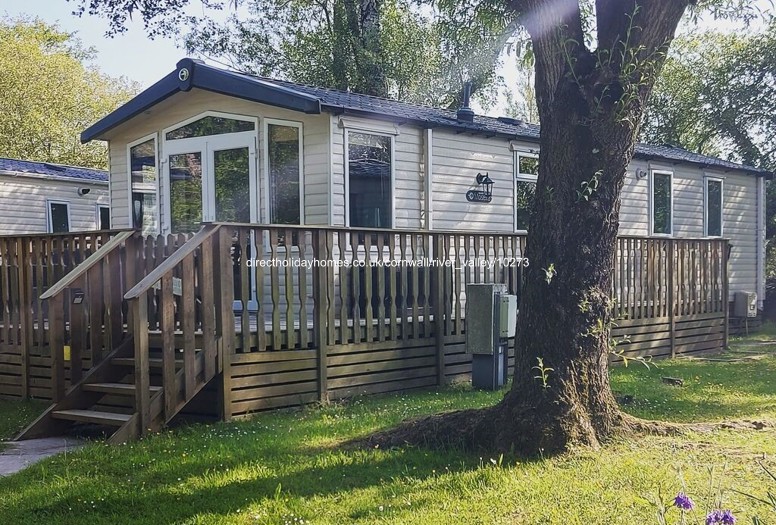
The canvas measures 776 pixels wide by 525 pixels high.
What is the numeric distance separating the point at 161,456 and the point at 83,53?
33833 mm

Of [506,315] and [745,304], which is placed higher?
[506,315]

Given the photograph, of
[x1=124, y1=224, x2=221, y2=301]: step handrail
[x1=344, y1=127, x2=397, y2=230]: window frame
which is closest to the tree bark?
[x1=124, y1=224, x2=221, y2=301]: step handrail

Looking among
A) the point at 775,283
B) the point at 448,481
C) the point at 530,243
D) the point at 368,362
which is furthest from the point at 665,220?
the point at 448,481

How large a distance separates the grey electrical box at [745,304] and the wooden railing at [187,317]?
34.9 ft

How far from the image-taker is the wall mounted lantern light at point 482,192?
31.4 ft

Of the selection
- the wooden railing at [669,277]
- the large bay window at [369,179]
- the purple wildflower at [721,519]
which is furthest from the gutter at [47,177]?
the purple wildflower at [721,519]

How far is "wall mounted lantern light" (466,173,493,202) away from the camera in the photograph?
957 centimetres

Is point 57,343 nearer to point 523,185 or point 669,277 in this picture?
point 523,185

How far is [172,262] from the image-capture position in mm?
5414

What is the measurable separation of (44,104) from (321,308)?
77.1ft

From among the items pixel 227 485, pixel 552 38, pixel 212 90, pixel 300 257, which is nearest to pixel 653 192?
pixel 212 90

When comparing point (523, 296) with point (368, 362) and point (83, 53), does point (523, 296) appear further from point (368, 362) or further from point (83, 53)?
point (83, 53)

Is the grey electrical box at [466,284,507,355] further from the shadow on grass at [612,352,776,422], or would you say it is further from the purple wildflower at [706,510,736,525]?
the purple wildflower at [706,510,736,525]

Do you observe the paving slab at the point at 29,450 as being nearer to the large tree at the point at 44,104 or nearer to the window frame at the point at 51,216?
the window frame at the point at 51,216
